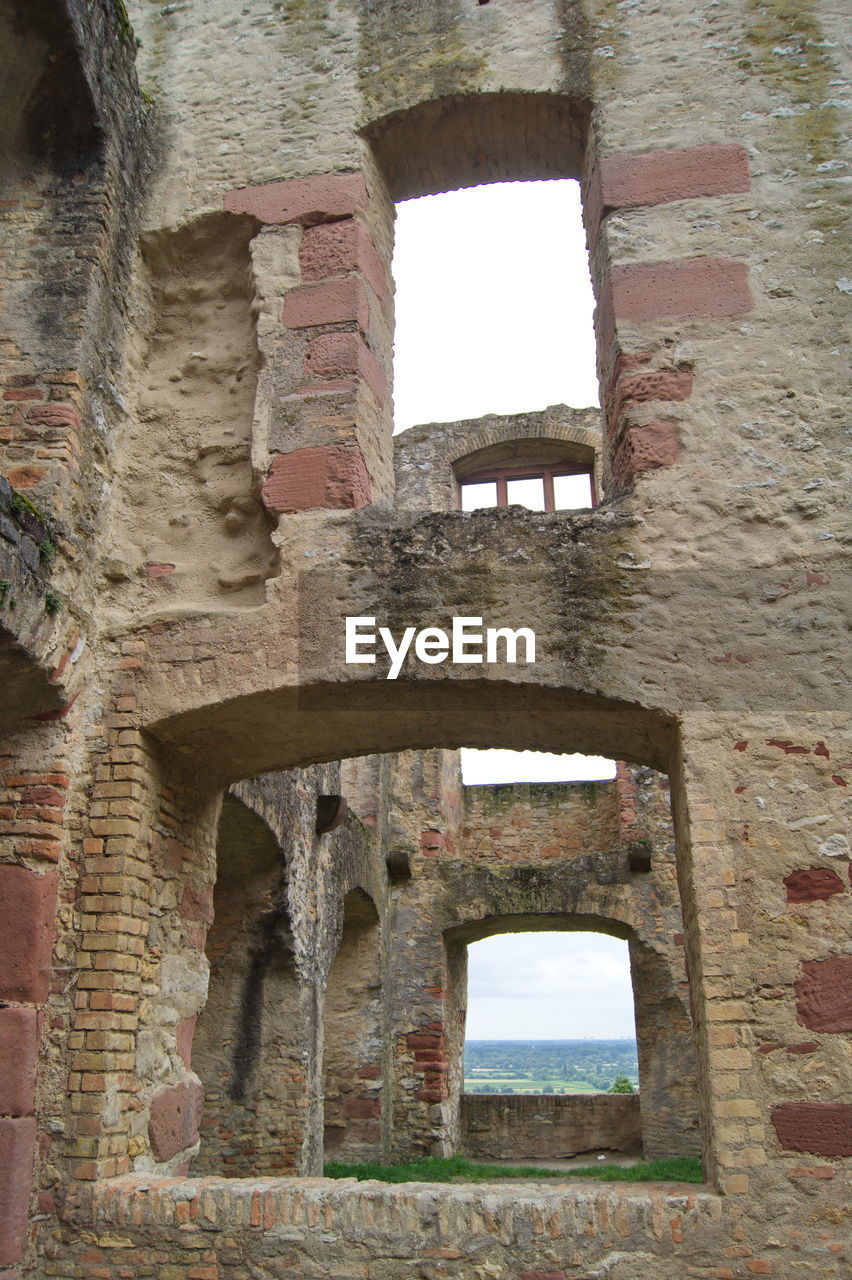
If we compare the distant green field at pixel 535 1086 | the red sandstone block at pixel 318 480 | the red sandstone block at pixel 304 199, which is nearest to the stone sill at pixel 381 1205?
the red sandstone block at pixel 318 480

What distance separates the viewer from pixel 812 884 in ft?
10.9

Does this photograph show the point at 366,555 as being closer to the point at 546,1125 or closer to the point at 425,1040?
the point at 425,1040

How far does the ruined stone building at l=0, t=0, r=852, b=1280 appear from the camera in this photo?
3.21 metres

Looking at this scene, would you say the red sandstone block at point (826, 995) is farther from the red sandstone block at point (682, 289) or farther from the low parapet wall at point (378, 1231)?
the red sandstone block at point (682, 289)

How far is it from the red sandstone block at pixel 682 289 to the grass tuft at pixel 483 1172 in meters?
6.78

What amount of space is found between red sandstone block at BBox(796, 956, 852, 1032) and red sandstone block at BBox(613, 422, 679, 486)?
6.24 ft

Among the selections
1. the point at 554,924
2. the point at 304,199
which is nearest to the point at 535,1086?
the point at 554,924

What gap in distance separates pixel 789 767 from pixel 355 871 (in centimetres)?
617

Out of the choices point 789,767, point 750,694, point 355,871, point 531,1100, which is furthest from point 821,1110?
point 531,1100

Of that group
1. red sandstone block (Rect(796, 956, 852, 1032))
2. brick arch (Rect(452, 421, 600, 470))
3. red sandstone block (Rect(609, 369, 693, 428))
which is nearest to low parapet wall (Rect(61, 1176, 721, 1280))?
red sandstone block (Rect(796, 956, 852, 1032))

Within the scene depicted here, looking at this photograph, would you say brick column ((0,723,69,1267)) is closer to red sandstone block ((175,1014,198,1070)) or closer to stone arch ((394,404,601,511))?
red sandstone block ((175,1014,198,1070))

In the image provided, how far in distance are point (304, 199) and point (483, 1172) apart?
7.93 m

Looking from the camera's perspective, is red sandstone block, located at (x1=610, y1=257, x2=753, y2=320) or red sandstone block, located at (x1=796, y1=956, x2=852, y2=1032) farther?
red sandstone block, located at (x1=610, y1=257, x2=753, y2=320)

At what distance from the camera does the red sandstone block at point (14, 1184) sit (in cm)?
317
